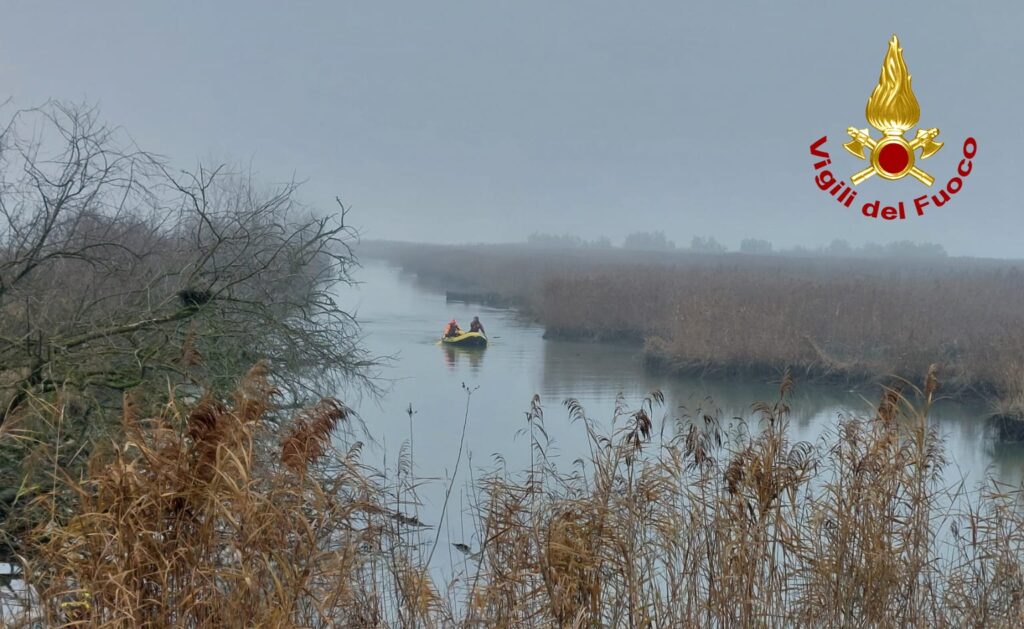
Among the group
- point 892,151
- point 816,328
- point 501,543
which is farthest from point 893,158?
point 816,328

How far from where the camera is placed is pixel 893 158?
7.15 m

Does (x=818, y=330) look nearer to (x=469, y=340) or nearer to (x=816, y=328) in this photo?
(x=816, y=328)

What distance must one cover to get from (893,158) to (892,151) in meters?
0.15

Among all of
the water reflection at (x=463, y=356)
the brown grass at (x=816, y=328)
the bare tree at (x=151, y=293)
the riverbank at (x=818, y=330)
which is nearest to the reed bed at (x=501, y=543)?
the bare tree at (x=151, y=293)

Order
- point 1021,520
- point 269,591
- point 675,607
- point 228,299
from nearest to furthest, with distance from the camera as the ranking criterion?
point 269,591 < point 675,607 < point 1021,520 < point 228,299

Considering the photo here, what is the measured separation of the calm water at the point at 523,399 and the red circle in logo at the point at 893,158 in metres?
1.87

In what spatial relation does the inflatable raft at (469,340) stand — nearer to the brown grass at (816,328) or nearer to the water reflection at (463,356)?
the water reflection at (463,356)

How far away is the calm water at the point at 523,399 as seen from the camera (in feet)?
37.8

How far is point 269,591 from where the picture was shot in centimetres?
373

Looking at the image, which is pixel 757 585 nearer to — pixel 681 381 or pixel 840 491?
pixel 840 491

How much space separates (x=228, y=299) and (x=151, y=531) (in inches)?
139

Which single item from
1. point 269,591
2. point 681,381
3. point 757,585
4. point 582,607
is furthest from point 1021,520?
point 681,381

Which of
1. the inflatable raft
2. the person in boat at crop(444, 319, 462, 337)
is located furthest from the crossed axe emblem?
the person in boat at crop(444, 319, 462, 337)

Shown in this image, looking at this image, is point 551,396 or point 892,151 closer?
point 892,151
